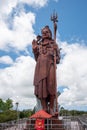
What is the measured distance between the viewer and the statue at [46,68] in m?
14.0

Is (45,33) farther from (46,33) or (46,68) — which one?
(46,68)

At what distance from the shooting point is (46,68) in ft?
46.5

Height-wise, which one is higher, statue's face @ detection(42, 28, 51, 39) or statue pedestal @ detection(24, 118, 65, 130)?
statue's face @ detection(42, 28, 51, 39)

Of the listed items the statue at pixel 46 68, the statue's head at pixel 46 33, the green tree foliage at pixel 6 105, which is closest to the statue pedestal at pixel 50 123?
the statue at pixel 46 68

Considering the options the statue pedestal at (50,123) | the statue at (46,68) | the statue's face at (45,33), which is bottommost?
the statue pedestal at (50,123)

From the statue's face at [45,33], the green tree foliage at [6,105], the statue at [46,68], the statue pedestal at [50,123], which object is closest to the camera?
the statue pedestal at [50,123]

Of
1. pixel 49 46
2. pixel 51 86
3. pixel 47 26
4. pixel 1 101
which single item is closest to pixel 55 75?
pixel 51 86

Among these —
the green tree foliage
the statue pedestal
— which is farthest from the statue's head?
the green tree foliage

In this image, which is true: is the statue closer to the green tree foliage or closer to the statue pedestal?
the statue pedestal

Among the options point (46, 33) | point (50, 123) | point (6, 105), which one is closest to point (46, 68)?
point (46, 33)

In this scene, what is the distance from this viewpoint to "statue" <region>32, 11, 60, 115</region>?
14009 millimetres

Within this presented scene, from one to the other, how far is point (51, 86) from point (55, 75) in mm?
564

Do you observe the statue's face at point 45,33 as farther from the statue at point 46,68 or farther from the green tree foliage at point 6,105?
the green tree foliage at point 6,105

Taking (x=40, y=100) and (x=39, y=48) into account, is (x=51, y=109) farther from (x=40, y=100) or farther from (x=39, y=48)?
(x=39, y=48)
